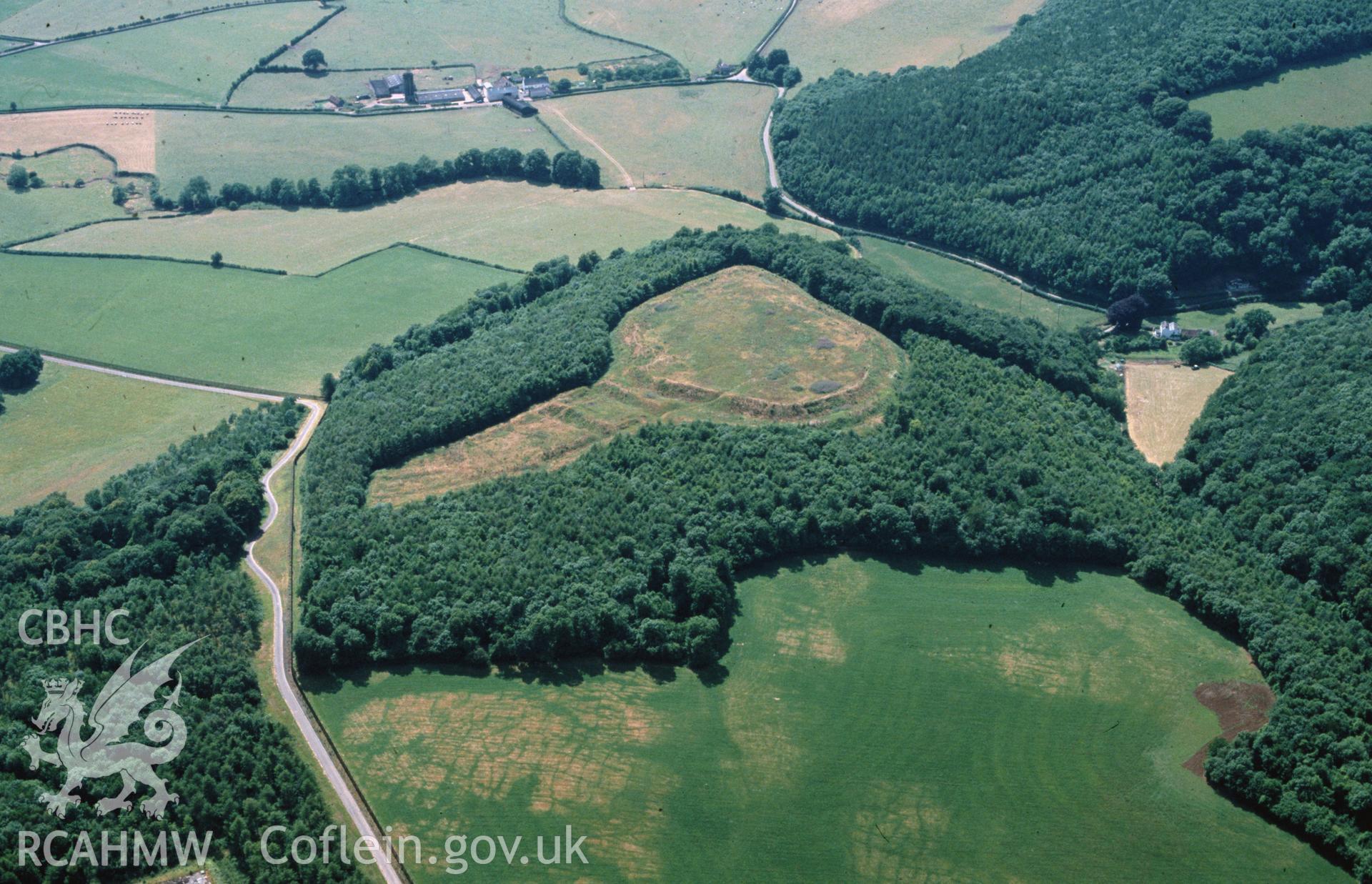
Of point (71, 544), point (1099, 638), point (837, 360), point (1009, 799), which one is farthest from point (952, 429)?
point (71, 544)

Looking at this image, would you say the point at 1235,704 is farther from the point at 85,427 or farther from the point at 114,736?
the point at 85,427

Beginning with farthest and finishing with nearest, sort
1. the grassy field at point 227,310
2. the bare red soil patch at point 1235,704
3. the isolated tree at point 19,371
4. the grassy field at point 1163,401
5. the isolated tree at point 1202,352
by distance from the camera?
the grassy field at point 227,310
the isolated tree at point 1202,352
the isolated tree at point 19,371
the grassy field at point 1163,401
the bare red soil patch at point 1235,704

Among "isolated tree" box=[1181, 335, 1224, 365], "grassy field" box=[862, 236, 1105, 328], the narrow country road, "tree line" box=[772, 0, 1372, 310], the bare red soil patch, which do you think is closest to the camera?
the narrow country road

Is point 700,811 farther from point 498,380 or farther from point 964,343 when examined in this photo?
point 964,343

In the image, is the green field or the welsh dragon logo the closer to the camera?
the welsh dragon logo

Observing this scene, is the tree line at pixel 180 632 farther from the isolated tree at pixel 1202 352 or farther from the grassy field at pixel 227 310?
the isolated tree at pixel 1202 352

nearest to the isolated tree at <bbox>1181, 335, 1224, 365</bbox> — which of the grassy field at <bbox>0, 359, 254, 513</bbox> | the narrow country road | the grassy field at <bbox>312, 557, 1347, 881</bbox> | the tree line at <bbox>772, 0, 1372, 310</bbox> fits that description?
the tree line at <bbox>772, 0, 1372, 310</bbox>

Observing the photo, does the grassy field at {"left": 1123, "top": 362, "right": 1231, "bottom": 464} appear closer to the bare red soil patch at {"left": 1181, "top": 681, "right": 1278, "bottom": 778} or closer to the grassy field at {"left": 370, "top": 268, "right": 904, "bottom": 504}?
the grassy field at {"left": 370, "top": 268, "right": 904, "bottom": 504}

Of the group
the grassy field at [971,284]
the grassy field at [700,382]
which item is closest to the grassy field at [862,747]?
the grassy field at [700,382]
